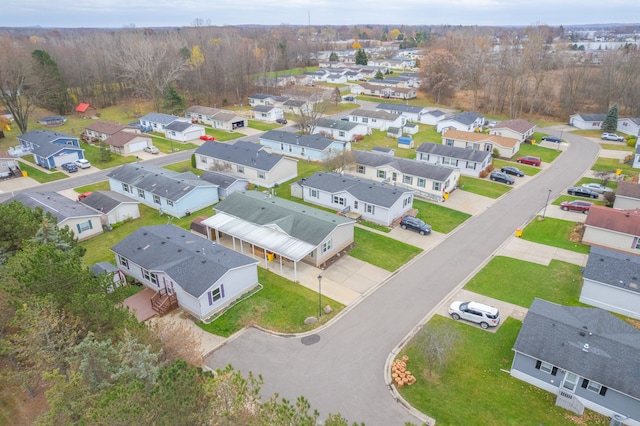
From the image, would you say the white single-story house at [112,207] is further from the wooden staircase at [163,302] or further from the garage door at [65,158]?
the garage door at [65,158]

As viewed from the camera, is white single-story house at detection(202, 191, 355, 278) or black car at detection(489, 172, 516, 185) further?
black car at detection(489, 172, 516, 185)

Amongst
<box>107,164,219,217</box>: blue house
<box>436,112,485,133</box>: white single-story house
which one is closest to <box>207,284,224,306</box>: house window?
<box>107,164,219,217</box>: blue house

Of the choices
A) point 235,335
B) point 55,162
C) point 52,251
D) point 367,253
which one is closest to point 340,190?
point 367,253

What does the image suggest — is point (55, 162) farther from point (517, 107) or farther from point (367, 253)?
point (517, 107)

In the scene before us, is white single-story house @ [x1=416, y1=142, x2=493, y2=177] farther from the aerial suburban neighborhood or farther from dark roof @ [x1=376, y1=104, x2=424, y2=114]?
dark roof @ [x1=376, y1=104, x2=424, y2=114]

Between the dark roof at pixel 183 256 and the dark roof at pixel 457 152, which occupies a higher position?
the dark roof at pixel 457 152

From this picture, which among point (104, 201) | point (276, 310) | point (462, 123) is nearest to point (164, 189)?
point (104, 201)

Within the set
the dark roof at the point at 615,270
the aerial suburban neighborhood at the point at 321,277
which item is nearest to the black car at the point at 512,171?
the aerial suburban neighborhood at the point at 321,277
